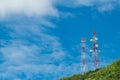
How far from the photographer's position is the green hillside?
543 feet

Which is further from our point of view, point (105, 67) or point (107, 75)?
point (105, 67)

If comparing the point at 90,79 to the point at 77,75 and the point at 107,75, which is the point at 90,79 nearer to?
the point at 107,75

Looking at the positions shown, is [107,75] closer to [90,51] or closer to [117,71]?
[117,71]

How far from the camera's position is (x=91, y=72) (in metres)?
183

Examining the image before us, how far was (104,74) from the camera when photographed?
171375 mm

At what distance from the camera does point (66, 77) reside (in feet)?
610

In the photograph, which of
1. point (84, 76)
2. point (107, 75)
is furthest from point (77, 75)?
point (107, 75)

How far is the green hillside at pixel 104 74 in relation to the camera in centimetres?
16550

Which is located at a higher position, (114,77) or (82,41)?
(82,41)

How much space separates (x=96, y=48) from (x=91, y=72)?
27.3ft

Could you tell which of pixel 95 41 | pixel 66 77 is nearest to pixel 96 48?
pixel 95 41

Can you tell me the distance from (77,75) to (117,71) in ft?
61.7

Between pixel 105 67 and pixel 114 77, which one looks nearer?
pixel 114 77

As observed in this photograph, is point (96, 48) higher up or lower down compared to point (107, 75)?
higher up
